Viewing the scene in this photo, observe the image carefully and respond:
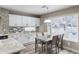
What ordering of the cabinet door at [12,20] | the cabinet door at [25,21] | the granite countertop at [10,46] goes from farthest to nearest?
the cabinet door at [25,21]
the cabinet door at [12,20]
the granite countertop at [10,46]

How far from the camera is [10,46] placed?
135cm

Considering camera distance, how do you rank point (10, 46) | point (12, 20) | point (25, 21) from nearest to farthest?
point (10, 46) → point (12, 20) → point (25, 21)

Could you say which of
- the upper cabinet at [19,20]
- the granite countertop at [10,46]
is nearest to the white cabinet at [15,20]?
the upper cabinet at [19,20]

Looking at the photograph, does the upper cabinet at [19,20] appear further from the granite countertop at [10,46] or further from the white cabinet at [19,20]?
the granite countertop at [10,46]

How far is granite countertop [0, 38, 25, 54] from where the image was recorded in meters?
1.28

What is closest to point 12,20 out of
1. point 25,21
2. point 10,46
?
point 25,21

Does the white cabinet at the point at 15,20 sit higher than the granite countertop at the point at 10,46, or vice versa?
the white cabinet at the point at 15,20

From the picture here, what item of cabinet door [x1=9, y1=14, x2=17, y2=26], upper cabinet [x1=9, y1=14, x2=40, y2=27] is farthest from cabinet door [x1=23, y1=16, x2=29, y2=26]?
cabinet door [x1=9, y1=14, x2=17, y2=26]

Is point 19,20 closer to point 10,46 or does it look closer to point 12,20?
point 12,20

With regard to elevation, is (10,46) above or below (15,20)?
below

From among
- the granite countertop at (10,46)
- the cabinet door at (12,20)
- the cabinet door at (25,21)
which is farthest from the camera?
the cabinet door at (25,21)

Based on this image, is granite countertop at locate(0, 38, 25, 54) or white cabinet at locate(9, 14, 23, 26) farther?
white cabinet at locate(9, 14, 23, 26)

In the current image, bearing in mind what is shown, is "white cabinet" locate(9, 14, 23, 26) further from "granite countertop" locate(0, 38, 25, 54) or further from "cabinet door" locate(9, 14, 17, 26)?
"granite countertop" locate(0, 38, 25, 54)

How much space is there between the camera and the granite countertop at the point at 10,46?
4.19 feet
